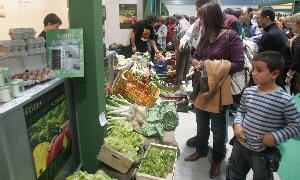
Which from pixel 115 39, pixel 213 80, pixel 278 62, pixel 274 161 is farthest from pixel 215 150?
pixel 115 39

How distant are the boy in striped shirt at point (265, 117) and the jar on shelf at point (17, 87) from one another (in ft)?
5.57

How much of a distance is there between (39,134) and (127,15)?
244 inches

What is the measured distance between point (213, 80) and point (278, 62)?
89 cm

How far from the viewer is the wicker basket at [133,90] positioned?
415cm

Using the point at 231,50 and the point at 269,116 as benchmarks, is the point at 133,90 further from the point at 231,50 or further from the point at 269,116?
the point at 269,116

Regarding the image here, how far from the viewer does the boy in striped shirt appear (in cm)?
206

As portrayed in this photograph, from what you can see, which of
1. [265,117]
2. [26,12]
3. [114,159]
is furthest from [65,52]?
[26,12]

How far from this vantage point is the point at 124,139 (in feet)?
9.68

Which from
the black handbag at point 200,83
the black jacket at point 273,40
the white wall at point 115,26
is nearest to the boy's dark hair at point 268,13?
the black jacket at point 273,40

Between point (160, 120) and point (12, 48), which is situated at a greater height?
point (12, 48)

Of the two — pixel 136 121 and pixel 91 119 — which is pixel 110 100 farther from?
pixel 91 119

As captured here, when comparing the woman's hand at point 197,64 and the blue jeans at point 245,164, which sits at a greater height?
the woman's hand at point 197,64

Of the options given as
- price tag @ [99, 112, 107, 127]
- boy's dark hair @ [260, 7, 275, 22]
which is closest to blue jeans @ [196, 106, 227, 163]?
price tag @ [99, 112, 107, 127]

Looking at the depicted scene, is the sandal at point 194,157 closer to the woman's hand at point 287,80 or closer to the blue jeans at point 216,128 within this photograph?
the blue jeans at point 216,128
